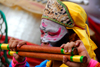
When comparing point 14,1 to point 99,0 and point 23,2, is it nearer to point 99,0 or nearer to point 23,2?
point 23,2

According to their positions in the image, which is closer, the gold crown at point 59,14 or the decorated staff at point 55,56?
the decorated staff at point 55,56

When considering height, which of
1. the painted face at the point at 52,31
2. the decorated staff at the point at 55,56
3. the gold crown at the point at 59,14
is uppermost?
the gold crown at the point at 59,14

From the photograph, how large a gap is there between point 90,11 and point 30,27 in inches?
41.7

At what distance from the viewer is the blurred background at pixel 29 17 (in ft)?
7.56

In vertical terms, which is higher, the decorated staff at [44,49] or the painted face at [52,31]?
the painted face at [52,31]

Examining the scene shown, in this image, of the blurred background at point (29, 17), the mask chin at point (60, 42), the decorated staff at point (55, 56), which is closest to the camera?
the decorated staff at point (55, 56)

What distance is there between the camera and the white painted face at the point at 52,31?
3.90 feet

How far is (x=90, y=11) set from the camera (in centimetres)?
231

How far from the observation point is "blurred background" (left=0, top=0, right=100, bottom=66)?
2305 millimetres

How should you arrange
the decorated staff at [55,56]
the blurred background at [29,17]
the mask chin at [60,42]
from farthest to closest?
the blurred background at [29,17] → the mask chin at [60,42] → the decorated staff at [55,56]

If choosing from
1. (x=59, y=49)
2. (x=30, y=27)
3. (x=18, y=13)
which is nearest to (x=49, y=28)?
(x=59, y=49)

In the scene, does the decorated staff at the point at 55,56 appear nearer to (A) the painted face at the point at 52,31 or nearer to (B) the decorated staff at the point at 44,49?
(B) the decorated staff at the point at 44,49

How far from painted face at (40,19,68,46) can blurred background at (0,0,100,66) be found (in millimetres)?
1166

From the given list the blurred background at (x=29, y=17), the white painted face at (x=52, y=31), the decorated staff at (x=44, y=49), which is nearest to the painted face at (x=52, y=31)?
the white painted face at (x=52, y=31)
